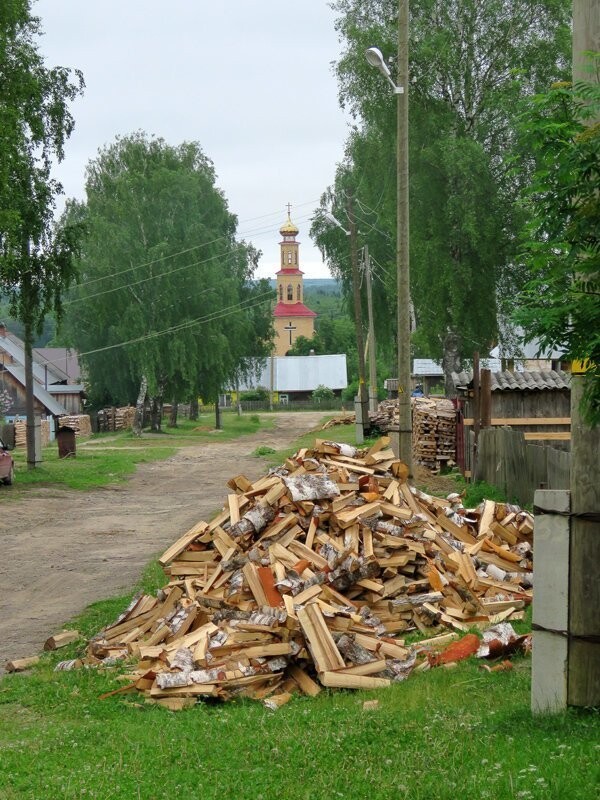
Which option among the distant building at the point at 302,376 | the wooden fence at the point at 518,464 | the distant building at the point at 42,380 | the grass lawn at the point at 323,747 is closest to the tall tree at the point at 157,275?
the distant building at the point at 42,380

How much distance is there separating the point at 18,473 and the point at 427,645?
23652mm

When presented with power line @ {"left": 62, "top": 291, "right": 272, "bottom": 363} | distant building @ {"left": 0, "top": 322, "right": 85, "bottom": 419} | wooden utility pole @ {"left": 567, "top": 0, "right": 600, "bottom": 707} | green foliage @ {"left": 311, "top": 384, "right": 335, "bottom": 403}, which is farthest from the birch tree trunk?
green foliage @ {"left": 311, "top": 384, "right": 335, "bottom": 403}

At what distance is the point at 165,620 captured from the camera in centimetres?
1065

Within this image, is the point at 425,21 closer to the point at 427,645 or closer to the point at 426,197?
the point at 426,197

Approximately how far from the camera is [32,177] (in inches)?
1181

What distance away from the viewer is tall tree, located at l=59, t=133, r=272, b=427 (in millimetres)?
53406

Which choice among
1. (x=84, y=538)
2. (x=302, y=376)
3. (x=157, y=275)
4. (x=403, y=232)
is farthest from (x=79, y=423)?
(x=302, y=376)

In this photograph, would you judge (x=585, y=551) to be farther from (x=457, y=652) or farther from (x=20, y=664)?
(x=20, y=664)

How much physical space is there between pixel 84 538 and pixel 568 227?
15152mm

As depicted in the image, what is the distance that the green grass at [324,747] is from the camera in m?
5.70

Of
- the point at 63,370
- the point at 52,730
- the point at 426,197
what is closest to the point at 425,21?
the point at 426,197

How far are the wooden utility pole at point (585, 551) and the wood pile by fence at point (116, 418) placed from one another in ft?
191

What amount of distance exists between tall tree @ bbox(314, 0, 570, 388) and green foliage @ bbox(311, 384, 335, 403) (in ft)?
240

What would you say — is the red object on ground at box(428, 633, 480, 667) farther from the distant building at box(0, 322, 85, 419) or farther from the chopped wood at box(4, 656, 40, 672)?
the distant building at box(0, 322, 85, 419)
